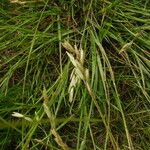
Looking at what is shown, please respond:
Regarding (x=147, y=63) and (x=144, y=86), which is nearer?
(x=144, y=86)

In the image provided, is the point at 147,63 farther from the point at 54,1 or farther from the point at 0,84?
the point at 0,84

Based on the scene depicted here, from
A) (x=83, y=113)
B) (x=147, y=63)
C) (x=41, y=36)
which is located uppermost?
(x=41, y=36)

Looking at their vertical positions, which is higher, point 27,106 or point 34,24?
point 34,24

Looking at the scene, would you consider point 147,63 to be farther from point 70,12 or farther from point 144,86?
point 70,12

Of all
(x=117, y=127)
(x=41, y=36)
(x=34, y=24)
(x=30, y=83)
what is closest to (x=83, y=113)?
(x=117, y=127)

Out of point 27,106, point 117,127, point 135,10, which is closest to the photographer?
point 27,106

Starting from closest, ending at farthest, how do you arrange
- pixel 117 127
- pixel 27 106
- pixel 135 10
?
pixel 27 106, pixel 117 127, pixel 135 10

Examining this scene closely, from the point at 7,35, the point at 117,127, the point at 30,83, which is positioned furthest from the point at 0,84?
the point at 117,127
